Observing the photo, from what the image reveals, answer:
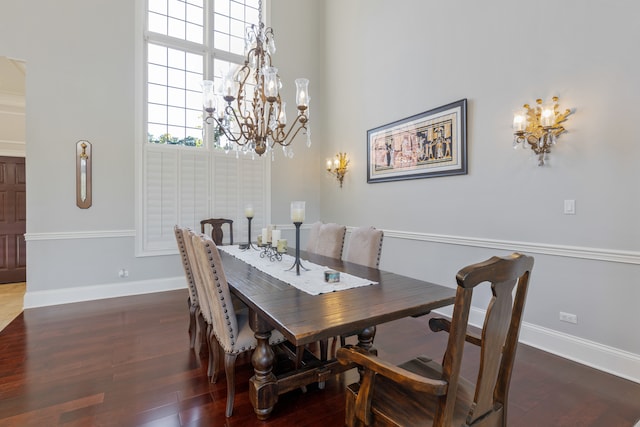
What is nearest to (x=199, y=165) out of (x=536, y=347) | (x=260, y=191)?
(x=260, y=191)

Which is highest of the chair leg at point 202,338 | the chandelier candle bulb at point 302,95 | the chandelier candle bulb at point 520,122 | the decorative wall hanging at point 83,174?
the chandelier candle bulb at point 302,95

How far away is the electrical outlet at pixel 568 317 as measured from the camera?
251cm

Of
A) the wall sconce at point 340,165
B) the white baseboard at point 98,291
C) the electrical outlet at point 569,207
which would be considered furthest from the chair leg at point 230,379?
the wall sconce at point 340,165

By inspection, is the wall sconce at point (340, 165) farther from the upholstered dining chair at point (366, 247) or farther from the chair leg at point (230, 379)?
the chair leg at point (230, 379)

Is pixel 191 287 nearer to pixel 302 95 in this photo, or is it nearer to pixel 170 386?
pixel 170 386

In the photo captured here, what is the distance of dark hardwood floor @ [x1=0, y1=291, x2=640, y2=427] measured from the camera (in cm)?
183

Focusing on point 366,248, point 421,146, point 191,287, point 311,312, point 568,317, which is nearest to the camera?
point 311,312

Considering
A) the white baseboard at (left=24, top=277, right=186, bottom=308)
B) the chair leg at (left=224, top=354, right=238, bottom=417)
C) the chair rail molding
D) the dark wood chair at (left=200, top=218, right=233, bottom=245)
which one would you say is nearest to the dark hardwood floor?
the chair leg at (left=224, top=354, right=238, bottom=417)

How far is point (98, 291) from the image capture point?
4082 mm

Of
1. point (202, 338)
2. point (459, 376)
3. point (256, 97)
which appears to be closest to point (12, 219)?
point (202, 338)

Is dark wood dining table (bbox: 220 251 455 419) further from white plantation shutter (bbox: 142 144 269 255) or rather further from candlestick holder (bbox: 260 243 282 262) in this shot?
white plantation shutter (bbox: 142 144 269 255)

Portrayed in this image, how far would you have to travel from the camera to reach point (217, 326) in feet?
6.37

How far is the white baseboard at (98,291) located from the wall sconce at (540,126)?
4.61m

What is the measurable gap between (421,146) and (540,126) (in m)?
1.29
